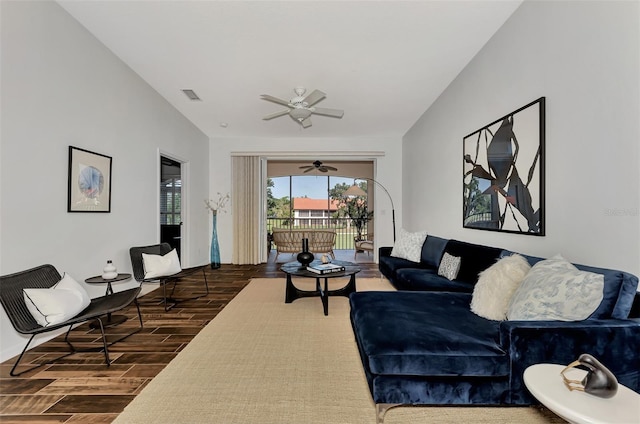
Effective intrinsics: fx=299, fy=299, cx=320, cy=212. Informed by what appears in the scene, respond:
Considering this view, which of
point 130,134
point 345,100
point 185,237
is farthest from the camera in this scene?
point 185,237

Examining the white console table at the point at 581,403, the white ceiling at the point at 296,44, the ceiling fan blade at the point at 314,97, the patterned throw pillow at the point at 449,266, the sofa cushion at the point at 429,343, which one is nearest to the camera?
the white console table at the point at 581,403

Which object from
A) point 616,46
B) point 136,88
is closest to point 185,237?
point 136,88

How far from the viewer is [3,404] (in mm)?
1773

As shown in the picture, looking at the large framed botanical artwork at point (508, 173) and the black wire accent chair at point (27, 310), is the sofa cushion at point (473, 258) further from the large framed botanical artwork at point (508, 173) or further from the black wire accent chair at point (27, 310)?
the black wire accent chair at point (27, 310)

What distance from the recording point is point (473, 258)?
2932mm

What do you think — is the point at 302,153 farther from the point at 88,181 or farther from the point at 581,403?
the point at 581,403

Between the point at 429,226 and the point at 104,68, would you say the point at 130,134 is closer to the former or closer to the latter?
the point at 104,68

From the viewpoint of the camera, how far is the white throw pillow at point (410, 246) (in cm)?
430

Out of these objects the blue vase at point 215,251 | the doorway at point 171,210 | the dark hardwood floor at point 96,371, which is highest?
the doorway at point 171,210

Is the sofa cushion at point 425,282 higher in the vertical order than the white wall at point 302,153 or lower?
lower

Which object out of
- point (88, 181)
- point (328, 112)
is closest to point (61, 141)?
point (88, 181)

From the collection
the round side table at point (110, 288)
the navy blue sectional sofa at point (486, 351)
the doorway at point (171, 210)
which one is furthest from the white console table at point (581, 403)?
the doorway at point (171, 210)

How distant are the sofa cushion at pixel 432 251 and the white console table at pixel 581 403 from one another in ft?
8.35

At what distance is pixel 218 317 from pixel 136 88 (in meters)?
3.08
